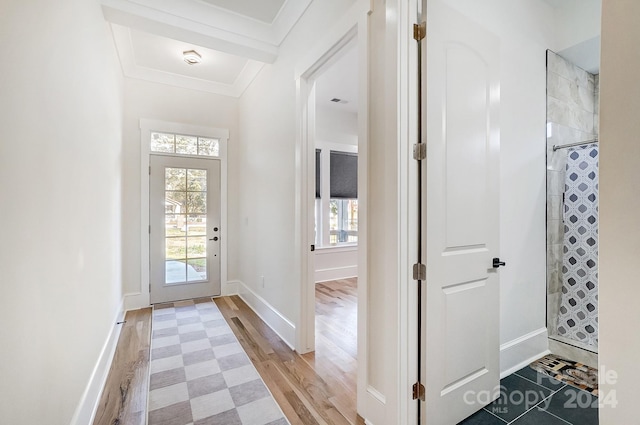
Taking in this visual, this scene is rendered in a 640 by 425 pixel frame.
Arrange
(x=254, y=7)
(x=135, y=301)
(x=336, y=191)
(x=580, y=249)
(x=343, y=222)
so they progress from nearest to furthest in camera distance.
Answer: (x=580, y=249) → (x=254, y=7) → (x=135, y=301) → (x=336, y=191) → (x=343, y=222)

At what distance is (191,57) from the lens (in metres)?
3.31

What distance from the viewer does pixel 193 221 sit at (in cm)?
402

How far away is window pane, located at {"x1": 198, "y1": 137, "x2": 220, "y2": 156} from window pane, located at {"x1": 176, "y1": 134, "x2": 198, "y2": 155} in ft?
0.18

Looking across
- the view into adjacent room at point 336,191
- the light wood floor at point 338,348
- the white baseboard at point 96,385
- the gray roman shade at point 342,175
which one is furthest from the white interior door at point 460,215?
the gray roman shade at point 342,175

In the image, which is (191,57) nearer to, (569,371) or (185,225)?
(185,225)

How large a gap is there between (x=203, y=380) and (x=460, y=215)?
2.18 metres

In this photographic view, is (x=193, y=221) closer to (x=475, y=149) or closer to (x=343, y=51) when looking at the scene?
(x=343, y=51)

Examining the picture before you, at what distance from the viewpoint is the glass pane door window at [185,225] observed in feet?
12.8

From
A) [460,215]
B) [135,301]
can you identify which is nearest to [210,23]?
[460,215]

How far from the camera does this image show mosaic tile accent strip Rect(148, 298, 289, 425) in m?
1.76

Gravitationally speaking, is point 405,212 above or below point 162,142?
below

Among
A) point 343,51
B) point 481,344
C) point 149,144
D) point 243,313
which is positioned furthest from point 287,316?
point 149,144

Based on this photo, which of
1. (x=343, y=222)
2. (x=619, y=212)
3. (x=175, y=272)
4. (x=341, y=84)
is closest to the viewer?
(x=619, y=212)

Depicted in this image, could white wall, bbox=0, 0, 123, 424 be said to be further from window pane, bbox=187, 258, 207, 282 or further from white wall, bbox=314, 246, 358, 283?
white wall, bbox=314, 246, 358, 283
